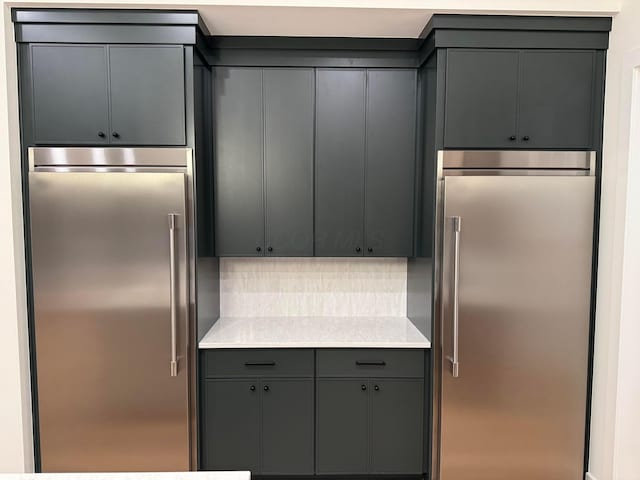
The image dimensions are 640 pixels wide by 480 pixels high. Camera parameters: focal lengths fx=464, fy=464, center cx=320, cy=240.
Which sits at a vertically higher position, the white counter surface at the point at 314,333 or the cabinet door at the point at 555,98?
the cabinet door at the point at 555,98

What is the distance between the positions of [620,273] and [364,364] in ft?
4.41

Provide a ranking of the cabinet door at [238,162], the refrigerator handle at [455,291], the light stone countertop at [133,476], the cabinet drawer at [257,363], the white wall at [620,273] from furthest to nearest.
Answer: the cabinet door at [238,162]
the cabinet drawer at [257,363]
the refrigerator handle at [455,291]
the white wall at [620,273]
the light stone countertop at [133,476]

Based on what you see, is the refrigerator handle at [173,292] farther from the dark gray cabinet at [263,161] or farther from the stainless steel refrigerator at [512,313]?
the stainless steel refrigerator at [512,313]

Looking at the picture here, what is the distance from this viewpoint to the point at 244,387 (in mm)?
2484

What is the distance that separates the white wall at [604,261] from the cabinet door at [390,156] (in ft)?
1.66

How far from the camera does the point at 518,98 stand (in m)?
2.36

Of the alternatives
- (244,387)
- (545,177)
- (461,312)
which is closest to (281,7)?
(545,177)

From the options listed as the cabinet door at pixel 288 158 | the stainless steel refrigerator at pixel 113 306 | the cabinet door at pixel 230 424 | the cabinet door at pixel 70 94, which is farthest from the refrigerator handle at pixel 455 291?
the cabinet door at pixel 70 94

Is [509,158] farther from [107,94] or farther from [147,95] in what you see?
[107,94]

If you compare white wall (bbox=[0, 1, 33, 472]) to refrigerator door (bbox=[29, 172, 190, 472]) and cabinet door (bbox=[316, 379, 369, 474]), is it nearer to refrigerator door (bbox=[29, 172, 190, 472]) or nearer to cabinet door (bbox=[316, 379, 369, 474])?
refrigerator door (bbox=[29, 172, 190, 472])

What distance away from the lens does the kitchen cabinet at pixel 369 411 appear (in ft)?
8.19

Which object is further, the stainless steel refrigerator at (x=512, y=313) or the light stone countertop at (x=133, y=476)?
the stainless steel refrigerator at (x=512, y=313)

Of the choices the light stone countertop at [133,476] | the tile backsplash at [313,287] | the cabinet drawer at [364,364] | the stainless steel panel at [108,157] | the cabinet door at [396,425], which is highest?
the stainless steel panel at [108,157]

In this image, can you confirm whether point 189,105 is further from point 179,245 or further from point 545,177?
point 545,177
